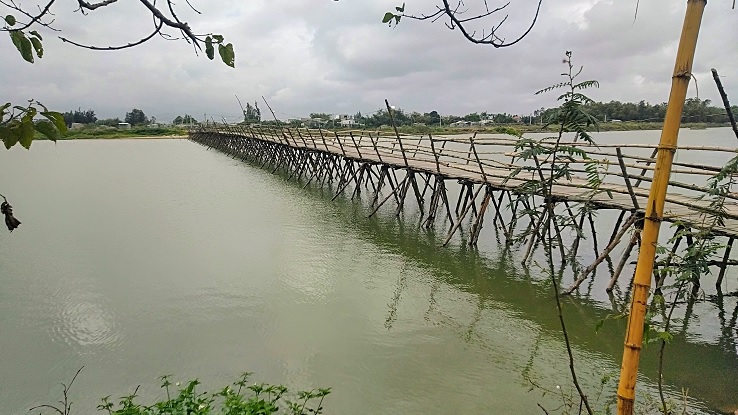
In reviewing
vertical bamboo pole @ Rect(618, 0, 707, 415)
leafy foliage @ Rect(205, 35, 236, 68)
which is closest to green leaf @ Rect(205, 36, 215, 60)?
leafy foliage @ Rect(205, 35, 236, 68)

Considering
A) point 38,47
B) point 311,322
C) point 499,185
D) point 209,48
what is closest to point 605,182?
point 499,185

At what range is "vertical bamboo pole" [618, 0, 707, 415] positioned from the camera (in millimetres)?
1338

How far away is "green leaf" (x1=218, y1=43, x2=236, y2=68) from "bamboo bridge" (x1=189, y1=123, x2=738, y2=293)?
1233mm

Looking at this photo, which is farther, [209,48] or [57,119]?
[209,48]

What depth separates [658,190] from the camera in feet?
4.61

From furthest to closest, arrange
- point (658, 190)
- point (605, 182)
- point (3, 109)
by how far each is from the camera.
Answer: point (605, 182)
point (658, 190)
point (3, 109)

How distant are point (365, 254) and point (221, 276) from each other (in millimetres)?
2145

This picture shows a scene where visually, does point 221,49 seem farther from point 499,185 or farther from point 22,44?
point 499,185

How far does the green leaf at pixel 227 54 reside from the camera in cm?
129

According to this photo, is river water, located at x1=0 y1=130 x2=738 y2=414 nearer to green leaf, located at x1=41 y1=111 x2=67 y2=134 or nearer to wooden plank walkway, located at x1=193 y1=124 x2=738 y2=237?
wooden plank walkway, located at x1=193 y1=124 x2=738 y2=237

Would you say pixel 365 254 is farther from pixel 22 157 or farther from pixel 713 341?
pixel 22 157

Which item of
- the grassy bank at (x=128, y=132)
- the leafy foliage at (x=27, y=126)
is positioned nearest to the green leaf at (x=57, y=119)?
the leafy foliage at (x=27, y=126)

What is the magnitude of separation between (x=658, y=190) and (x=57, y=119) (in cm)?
152

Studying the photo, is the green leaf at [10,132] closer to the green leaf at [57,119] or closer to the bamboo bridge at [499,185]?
the green leaf at [57,119]
